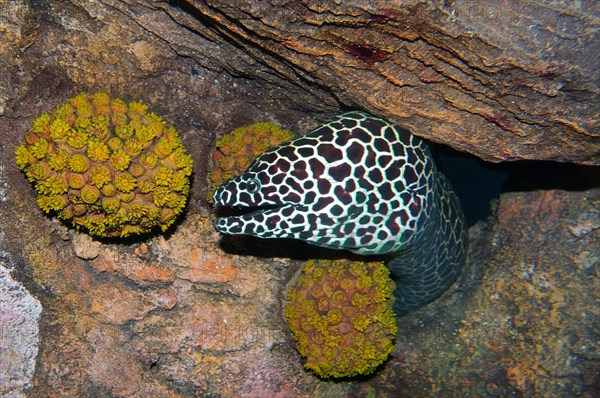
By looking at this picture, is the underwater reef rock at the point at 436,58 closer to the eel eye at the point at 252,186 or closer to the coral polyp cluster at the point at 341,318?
the eel eye at the point at 252,186

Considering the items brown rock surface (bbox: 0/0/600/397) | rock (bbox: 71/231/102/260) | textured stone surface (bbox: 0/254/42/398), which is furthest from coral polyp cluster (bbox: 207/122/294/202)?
textured stone surface (bbox: 0/254/42/398)

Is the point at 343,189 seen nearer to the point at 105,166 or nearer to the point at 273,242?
the point at 273,242

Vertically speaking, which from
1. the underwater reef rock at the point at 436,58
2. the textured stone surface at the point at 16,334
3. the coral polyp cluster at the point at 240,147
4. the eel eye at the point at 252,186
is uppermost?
the underwater reef rock at the point at 436,58

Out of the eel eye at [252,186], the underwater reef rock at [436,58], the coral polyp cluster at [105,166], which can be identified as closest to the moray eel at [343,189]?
the eel eye at [252,186]

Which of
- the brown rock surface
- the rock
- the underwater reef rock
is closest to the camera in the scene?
the underwater reef rock

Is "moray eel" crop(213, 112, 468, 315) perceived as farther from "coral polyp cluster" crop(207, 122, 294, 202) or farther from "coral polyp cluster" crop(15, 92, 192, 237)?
"coral polyp cluster" crop(15, 92, 192, 237)

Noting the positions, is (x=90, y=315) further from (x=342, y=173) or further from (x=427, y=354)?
(x=427, y=354)

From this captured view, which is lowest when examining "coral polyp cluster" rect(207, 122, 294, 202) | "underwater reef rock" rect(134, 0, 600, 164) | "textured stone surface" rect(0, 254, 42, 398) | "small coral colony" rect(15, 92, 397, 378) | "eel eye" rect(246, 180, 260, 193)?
"textured stone surface" rect(0, 254, 42, 398)
